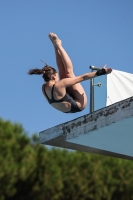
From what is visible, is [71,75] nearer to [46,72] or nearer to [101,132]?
[46,72]

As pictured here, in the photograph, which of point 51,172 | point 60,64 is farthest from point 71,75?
point 51,172

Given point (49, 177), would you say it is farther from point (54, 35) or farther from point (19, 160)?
point (54, 35)

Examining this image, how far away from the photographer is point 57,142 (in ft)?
22.8

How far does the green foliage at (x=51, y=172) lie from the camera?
82.6 ft

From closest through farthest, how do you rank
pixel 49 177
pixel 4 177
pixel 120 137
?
1. pixel 120 137
2. pixel 4 177
3. pixel 49 177

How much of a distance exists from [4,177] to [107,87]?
60.9ft

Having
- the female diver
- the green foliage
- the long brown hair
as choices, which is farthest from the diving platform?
the green foliage

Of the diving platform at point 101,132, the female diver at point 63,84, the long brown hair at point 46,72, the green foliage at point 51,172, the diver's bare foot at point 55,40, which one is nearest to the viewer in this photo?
the diving platform at point 101,132

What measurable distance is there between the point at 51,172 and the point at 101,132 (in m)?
20.5

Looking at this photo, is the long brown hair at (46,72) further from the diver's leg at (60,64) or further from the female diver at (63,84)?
the diver's leg at (60,64)

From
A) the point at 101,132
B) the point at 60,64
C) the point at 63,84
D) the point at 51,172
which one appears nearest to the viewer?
the point at 101,132

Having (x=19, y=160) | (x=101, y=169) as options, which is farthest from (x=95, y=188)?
(x=19, y=160)

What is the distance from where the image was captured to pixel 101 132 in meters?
6.28

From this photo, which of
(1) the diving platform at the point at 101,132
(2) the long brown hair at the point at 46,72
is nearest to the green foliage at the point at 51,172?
(1) the diving platform at the point at 101,132
